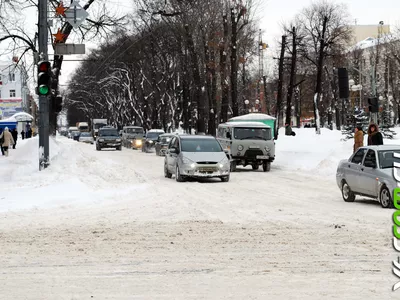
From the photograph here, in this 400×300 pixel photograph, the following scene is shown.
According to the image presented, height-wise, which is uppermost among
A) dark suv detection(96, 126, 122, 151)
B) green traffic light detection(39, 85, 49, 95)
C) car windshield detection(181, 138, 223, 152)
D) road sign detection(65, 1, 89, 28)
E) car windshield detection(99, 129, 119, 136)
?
road sign detection(65, 1, 89, 28)

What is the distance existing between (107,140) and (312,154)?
95.0ft

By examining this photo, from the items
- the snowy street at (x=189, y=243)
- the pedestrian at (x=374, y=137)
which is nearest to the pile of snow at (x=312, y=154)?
the pedestrian at (x=374, y=137)

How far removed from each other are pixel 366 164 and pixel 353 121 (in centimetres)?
2607

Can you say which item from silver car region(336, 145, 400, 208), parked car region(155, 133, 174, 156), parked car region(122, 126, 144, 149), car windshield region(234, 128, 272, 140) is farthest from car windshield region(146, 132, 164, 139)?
silver car region(336, 145, 400, 208)

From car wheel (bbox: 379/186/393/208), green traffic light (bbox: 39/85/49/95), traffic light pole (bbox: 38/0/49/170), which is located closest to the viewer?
car wheel (bbox: 379/186/393/208)

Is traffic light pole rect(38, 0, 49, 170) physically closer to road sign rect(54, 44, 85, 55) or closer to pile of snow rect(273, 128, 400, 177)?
road sign rect(54, 44, 85, 55)

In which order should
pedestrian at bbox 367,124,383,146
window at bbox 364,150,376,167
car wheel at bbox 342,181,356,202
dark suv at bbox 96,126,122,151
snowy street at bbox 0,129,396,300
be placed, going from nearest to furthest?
snowy street at bbox 0,129,396,300 < window at bbox 364,150,376,167 < car wheel at bbox 342,181,356,202 < pedestrian at bbox 367,124,383,146 < dark suv at bbox 96,126,122,151

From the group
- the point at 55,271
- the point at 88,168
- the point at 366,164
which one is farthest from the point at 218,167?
the point at 55,271

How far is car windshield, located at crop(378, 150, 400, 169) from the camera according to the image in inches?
689

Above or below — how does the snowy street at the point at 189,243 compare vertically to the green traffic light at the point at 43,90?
below

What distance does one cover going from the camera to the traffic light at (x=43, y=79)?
24.0m

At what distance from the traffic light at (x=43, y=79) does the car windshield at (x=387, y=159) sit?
11.0m

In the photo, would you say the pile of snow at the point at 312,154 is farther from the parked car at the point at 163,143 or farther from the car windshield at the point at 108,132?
the car windshield at the point at 108,132

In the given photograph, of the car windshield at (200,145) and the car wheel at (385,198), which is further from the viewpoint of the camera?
the car windshield at (200,145)
